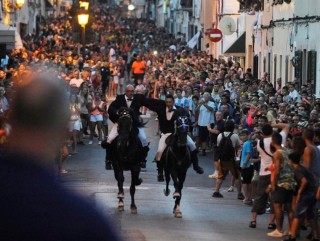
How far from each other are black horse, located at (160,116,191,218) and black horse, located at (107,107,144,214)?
1.44 feet

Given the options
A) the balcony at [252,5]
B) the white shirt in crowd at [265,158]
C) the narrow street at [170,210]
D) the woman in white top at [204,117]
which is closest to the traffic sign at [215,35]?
the balcony at [252,5]

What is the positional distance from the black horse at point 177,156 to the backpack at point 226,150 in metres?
2.65

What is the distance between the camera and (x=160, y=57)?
6219cm

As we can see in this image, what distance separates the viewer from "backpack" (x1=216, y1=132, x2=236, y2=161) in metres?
19.6

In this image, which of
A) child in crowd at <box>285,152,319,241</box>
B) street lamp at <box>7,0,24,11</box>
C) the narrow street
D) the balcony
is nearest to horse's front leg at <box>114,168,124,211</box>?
the narrow street

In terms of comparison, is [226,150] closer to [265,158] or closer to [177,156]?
[177,156]

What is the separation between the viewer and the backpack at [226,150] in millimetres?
19578

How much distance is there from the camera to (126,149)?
54.0 ft

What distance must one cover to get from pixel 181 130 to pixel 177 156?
0.53m

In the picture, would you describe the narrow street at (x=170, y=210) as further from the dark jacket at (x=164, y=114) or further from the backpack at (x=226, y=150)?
the dark jacket at (x=164, y=114)

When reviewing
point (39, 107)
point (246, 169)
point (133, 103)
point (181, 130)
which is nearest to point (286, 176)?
point (181, 130)

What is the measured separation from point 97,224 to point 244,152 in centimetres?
1434

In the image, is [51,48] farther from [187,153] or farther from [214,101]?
[187,153]

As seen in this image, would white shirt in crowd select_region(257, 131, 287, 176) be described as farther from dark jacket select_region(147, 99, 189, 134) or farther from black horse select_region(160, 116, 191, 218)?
dark jacket select_region(147, 99, 189, 134)
